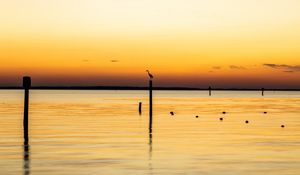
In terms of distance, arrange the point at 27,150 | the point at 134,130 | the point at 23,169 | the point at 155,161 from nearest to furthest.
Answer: the point at 23,169 < the point at 155,161 < the point at 27,150 < the point at 134,130

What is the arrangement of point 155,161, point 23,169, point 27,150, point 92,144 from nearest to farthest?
point 23,169
point 155,161
point 27,150
point 92,144

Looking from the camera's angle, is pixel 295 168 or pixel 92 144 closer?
pixel 295 168

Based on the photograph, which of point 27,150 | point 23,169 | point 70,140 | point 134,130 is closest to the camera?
point 23,169

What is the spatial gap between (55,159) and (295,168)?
990 cm

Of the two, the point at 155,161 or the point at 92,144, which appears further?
the point at 92,144

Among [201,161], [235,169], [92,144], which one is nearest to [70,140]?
[92,144]

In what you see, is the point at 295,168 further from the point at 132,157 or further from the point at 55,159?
the point at 55,159

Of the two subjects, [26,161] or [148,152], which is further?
[148,152]

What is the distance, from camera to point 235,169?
23531 mm

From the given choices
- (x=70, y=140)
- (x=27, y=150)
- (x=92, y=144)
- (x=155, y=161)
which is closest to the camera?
(x=155, y=161)

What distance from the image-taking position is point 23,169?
23.4 m

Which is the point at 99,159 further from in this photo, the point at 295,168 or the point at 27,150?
the point at 295,168

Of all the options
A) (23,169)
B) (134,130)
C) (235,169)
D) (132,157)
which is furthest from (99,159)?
(134,130)

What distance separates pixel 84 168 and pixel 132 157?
4.02 m
